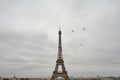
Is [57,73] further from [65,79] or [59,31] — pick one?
[59,31]

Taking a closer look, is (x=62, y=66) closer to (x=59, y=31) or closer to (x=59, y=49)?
(x=59, y=49)

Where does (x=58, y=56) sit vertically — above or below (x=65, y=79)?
above

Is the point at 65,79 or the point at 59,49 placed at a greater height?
the point at 59,49

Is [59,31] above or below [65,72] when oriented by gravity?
above

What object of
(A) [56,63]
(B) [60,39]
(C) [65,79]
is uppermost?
(B) [60,39]

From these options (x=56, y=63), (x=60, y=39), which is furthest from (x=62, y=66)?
(x=60, y=39)

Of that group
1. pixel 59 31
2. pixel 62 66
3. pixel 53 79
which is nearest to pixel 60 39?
pixel 59 31

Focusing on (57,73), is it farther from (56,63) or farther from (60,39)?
(60,39)

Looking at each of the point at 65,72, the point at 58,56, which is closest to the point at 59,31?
the point at 58,56
